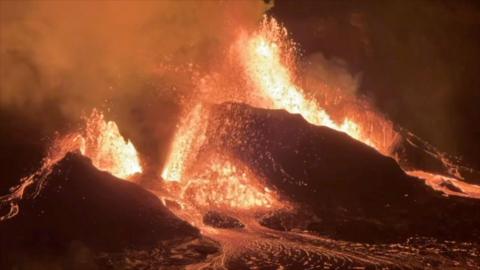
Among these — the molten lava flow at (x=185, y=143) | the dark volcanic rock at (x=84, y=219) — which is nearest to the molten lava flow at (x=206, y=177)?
the molten lava flow at (x=185, y=143)

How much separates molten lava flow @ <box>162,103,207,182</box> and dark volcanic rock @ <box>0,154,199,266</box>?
10.6m

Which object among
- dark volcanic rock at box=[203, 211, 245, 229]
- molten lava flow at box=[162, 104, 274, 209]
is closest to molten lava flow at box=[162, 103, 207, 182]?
molten lava flow at box=[162, 104, 274, 209]

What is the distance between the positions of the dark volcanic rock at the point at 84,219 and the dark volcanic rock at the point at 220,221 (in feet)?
8.34

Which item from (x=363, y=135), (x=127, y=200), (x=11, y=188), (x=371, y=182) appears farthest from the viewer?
(x=363, y=135)

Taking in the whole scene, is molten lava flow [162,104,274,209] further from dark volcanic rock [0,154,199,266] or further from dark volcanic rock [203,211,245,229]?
dark volcanic rock [0,154,199,266]

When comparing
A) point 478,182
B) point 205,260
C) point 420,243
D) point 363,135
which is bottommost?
point 205,260

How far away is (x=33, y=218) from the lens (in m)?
22.8

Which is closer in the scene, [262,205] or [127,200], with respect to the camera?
[127,200]

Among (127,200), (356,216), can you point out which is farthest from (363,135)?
(127,200)

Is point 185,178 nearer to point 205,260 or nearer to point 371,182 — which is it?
point 371,182

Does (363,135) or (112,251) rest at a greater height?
(363,135)

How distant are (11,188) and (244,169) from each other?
1323 centimetres

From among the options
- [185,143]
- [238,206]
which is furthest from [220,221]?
[185,143]

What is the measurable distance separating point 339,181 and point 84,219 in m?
14.7
